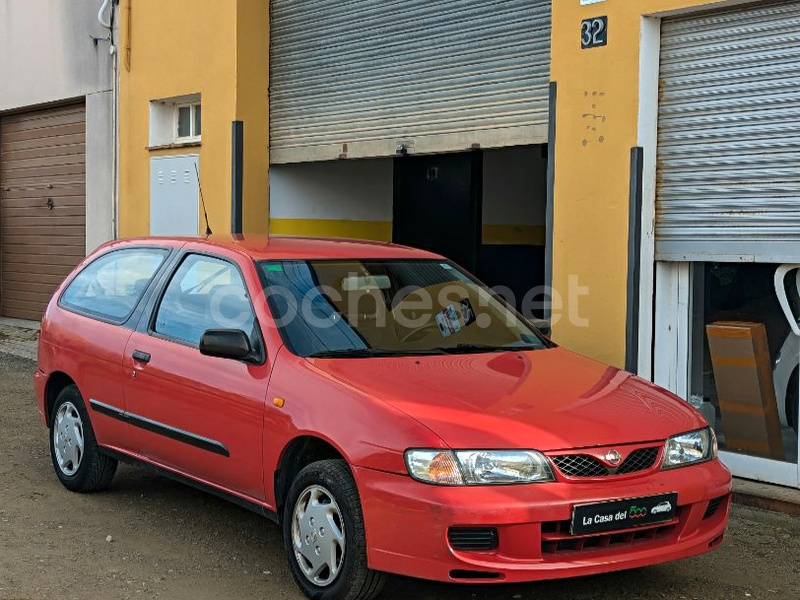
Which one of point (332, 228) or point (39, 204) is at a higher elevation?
point (39, 204)

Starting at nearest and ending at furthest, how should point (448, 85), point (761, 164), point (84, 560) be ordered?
1. point (84, 560)
2. point (761, 164)
3. point (448, 85)

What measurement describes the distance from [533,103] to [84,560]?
5166mm

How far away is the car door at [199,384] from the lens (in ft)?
16.6

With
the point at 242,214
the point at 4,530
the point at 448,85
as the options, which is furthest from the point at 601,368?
the point at 242,214

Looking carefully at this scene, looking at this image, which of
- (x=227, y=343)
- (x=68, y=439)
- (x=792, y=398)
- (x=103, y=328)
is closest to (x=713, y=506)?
(x=227, y=343)

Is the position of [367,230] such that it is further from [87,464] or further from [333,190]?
[87,464]

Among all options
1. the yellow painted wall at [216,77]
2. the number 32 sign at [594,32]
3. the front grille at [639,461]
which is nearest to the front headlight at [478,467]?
the front grille at [639,461]

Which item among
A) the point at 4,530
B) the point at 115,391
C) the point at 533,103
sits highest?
the point at 533,103

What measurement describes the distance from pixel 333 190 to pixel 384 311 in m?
7.10

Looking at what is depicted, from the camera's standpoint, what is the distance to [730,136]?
713 cm

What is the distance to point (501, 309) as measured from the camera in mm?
6012

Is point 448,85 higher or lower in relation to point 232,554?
higher

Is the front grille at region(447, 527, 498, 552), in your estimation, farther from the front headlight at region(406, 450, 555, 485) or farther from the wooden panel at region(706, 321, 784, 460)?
the wooden panel at region(706, 321, 784, 460)

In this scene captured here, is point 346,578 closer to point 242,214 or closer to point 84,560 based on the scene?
point 84,560
